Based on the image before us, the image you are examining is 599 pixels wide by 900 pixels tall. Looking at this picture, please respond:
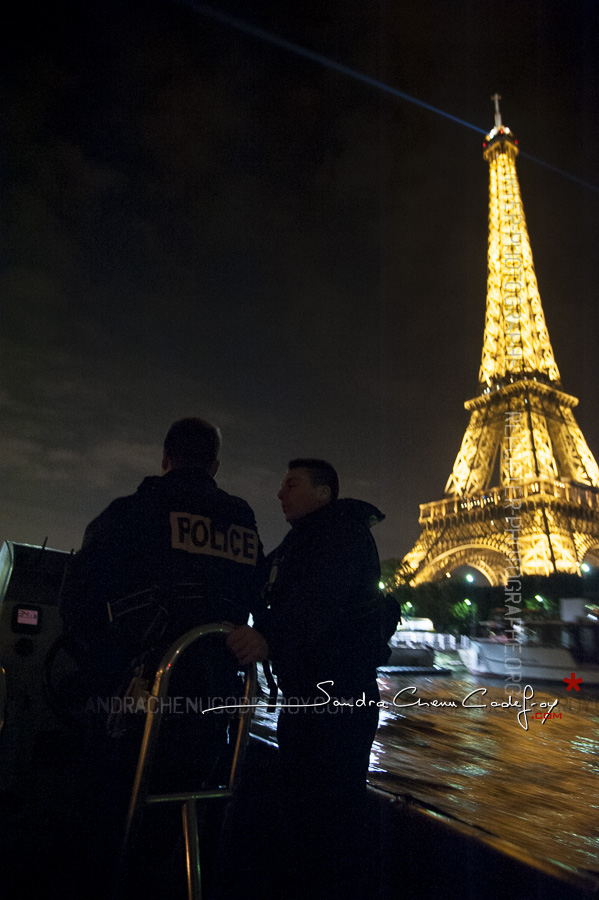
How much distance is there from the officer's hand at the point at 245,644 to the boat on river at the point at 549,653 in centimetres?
1506

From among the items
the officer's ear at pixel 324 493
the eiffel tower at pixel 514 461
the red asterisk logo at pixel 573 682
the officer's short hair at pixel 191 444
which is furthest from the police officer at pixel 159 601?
the eiffel tower at pixel 514 461

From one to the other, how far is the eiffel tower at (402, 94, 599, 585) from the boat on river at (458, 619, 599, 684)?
18467mm

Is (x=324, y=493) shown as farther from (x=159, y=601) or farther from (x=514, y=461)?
(x=514, y=461)

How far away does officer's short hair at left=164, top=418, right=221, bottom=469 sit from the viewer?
265 centimetres

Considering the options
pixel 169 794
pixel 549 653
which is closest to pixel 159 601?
pixel 169 794

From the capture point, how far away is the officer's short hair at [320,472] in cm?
299

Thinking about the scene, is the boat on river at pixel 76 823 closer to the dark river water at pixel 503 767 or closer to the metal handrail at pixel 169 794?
the dark river water at pixel 503 767

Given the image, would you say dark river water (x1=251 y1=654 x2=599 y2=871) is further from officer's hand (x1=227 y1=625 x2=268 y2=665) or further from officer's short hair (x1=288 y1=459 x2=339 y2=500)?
officer's short hair (x1=288 y1=459 x2=339 y2=500)

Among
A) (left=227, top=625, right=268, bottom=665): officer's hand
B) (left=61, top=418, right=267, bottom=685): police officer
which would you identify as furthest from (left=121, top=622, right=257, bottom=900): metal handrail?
(left=61, top=418, right=267, bottom=685): police officer

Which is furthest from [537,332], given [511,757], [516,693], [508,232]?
[511,757]

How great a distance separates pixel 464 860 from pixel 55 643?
2.76m

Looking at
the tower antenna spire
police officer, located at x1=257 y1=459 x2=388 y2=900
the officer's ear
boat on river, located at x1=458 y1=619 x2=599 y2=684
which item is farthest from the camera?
the tower antenna spire

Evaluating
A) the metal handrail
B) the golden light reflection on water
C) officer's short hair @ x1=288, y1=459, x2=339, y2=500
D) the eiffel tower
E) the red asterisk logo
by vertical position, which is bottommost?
the golden light reflection on water

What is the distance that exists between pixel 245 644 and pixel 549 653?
15315 millimetres
